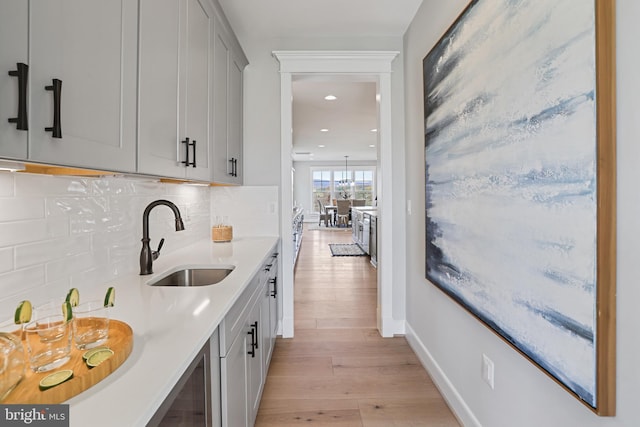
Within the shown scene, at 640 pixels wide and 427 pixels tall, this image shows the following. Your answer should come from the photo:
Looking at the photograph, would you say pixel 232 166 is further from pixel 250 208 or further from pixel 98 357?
pixel 98 357

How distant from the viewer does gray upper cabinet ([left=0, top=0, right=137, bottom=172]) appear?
71 cm

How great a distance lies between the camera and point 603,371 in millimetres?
872

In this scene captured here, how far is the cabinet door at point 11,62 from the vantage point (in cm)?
66

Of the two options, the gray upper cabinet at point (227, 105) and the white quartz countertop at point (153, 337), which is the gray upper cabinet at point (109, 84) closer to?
the gray upper cabinet at point (227, 105)

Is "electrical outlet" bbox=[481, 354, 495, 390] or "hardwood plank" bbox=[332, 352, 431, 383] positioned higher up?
"electrical outlet" bbox=[481, 354, 495, 390]

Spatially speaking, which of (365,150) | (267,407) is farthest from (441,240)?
(365,150)

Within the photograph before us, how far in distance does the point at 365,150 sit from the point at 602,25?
967cm

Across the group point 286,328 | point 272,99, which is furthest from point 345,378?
point 272,99

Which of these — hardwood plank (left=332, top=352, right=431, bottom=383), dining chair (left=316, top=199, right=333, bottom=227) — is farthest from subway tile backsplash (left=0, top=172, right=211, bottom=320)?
dining chair (left=316, top=199, right=333, bottom=227)

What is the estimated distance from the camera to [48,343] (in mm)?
701

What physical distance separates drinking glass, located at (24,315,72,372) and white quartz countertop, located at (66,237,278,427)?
11 cm

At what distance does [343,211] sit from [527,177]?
10502 mm

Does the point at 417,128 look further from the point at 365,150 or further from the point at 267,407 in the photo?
the point at 365,150

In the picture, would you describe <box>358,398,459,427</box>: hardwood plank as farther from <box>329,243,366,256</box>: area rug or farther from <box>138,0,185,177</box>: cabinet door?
<box>329,243,366,256</box>: area rug
